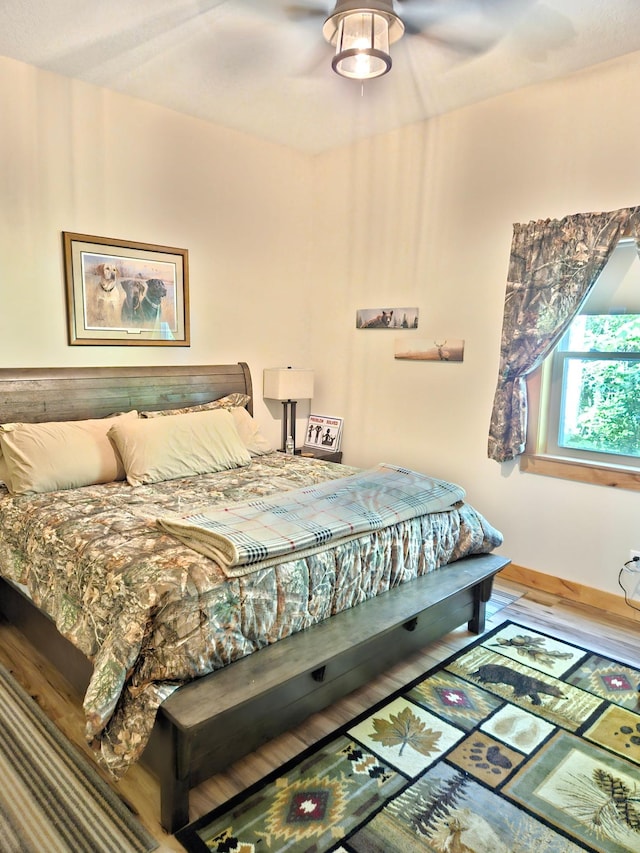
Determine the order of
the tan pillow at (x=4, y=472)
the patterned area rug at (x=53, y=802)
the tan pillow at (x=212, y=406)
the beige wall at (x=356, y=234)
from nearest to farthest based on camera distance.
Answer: the patterned area rug at (x=53, y=802) → the tan pillow at (x=4, y=472) → the beige wall at (x=356, y=234) → the tan pillow at (x=212, y=406)

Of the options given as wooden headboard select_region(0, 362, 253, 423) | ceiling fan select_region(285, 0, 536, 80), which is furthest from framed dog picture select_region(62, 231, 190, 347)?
ceiling fan select_region(285, 0, 536, 80)

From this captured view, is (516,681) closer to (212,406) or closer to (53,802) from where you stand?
(53,802)

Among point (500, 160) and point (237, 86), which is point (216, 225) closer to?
point (237, 86)

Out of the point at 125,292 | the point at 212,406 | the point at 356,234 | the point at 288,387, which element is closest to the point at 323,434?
the point at 288,387

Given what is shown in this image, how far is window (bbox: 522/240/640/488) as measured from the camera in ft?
9.55

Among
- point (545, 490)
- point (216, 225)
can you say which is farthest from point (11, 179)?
point (545, 490)

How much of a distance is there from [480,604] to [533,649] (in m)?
0.31

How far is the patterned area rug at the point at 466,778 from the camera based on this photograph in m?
1.59

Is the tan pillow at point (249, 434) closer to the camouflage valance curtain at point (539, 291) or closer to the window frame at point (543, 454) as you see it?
the camouflage valance curtain at point (539, 291)

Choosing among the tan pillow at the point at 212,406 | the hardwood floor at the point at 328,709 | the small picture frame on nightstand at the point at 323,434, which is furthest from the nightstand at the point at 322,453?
the hardwood floor at the point at 328,709

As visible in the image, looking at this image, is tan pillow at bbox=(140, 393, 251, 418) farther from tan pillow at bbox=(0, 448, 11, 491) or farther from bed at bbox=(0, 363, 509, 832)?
tan pillow at bbox=(0, 448, 11, 491)

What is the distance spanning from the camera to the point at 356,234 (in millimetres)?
4145

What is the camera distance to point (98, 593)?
5.93 ft

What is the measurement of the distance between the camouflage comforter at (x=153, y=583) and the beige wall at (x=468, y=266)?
0.69 metres
